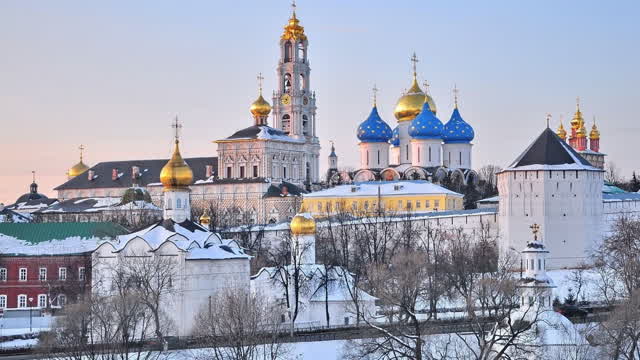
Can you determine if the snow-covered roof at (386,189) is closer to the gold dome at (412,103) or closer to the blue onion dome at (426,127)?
the blue onion dome at (426,127)

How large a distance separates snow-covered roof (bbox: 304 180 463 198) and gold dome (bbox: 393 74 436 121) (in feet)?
21.4

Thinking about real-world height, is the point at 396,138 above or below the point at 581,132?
below

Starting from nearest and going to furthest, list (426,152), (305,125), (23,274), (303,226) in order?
(303,226) < (23,274) < (426,152) < (305,125)

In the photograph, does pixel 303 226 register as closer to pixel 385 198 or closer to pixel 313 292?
pixel 313 292

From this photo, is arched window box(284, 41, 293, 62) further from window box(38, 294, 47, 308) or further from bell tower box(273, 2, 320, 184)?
window box(38, 294, 47, 308)

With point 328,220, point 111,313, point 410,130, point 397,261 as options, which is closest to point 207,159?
point 410,130

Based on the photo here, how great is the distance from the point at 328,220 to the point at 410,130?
13.3 m

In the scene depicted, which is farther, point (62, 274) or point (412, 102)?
point (412, 102)

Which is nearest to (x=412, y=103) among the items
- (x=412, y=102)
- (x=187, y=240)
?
(x=412, y=102)

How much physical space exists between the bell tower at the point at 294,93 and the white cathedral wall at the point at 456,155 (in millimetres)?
9612

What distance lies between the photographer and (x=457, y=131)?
237 ft

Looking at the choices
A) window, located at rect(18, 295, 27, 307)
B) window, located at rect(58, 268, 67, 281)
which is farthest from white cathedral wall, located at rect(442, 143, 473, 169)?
window, located at rect(18, 295, 27, 307)

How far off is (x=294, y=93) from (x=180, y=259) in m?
41.0

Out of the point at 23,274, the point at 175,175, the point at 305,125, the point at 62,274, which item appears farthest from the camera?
the point at 305,125
